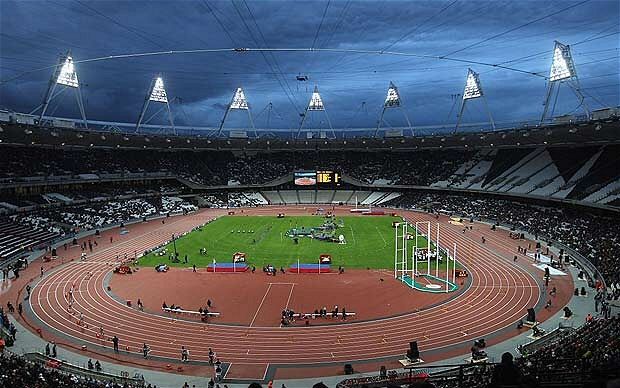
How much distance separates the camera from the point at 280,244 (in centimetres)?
5166

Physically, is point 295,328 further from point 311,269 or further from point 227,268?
point 227,268

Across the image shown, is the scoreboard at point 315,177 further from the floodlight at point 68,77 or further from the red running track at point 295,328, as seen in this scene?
the red running track at point 295,328

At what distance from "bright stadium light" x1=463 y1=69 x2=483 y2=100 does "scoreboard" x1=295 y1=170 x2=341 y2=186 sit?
29836mm

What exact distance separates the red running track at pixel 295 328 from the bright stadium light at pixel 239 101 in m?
64.8

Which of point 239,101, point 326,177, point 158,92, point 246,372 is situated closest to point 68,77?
point 158,92

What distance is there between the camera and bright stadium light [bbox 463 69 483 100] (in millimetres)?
78875

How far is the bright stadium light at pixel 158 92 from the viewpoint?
85387 millimetres

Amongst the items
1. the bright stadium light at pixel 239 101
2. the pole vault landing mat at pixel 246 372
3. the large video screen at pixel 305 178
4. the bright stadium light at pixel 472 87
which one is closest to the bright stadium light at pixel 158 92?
the bright stadium light at pixel 239 101

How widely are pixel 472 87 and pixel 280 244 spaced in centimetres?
4727

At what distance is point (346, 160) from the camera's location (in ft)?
351

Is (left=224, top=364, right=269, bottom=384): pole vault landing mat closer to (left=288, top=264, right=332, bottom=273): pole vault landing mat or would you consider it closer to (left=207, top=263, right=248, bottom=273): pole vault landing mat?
(left=288, top=264, right=332, bottom=273): pole vault landing mat

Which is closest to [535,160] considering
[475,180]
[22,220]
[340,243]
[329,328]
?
[475,180]

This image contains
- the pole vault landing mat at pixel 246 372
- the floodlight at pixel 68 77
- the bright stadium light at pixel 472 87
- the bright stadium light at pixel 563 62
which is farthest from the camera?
the bright stadium light at pixel 472 87

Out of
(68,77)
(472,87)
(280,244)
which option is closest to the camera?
(280,244)
